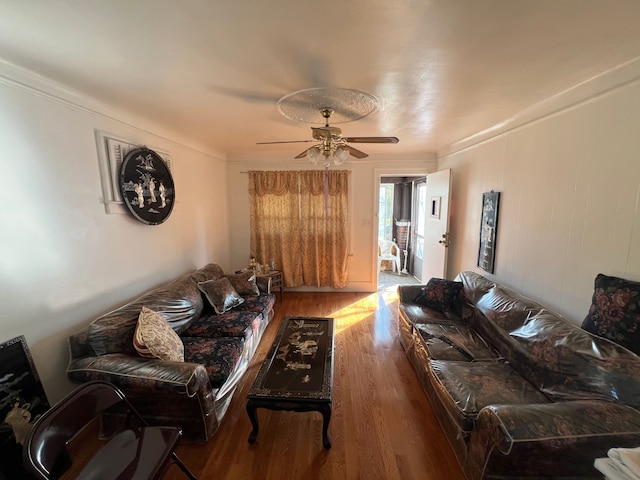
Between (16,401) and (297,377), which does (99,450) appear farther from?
(297,377)

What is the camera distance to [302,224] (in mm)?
4508

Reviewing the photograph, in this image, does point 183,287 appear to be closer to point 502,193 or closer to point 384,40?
point 384,40

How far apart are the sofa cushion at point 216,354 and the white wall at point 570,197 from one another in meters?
2.54

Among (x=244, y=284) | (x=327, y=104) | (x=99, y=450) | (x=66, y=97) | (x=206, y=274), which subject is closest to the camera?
(x=99, y=450)

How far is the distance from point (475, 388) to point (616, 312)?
871mm

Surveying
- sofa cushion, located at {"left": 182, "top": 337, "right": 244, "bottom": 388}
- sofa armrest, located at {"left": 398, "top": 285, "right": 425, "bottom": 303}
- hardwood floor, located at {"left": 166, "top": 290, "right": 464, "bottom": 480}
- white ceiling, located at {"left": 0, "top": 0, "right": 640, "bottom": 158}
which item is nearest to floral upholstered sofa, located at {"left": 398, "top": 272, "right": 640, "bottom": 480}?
hardwood floor, located at {"left": 166, "top": 290, "right": 464, "bottom": 480}

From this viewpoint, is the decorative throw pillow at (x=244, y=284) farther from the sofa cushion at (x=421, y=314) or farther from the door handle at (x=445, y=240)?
the door handle at (x=445, y=240)

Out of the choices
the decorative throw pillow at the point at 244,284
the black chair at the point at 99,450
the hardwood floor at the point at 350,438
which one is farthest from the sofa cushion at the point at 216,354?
the decorative throw pillow at the point at 244,284

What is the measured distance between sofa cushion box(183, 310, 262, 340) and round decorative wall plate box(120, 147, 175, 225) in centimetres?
111

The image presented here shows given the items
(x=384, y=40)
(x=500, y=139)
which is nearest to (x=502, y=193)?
(x=500, y=139)

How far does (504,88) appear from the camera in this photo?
1.87m

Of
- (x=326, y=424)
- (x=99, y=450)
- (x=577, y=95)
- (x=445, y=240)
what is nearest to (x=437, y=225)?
(x=445, y=240)

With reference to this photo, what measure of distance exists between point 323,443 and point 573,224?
7.60 feet

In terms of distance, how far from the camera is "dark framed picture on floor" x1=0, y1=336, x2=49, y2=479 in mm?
1382
